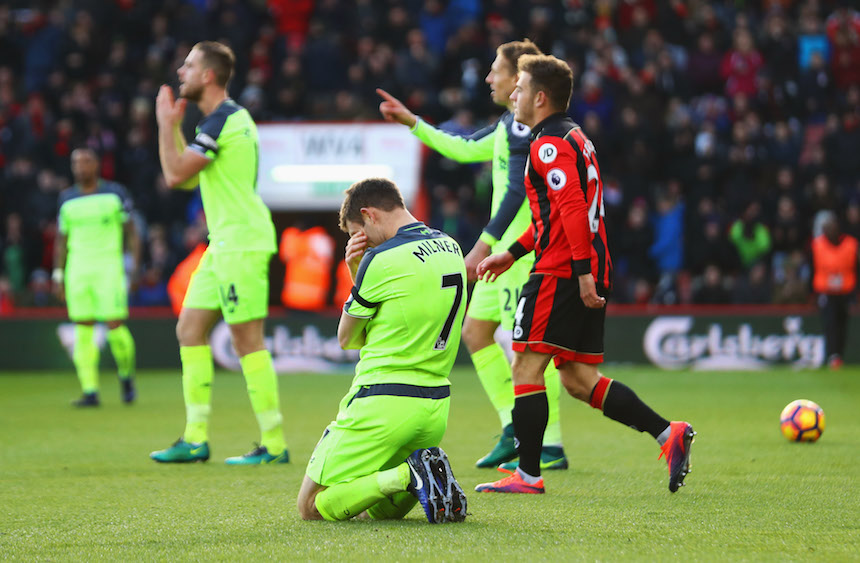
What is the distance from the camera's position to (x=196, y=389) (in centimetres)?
674

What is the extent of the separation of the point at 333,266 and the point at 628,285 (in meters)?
4.44

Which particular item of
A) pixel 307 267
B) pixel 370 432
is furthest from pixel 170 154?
pixel 307 267

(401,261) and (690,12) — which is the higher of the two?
(690,12)

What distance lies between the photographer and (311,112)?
1773 cm

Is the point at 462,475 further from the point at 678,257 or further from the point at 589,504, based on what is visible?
the point at 678,257

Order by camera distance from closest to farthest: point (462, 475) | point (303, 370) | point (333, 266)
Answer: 1. point (462, 475)
2. point (303, 370)
3. point (333, 266)

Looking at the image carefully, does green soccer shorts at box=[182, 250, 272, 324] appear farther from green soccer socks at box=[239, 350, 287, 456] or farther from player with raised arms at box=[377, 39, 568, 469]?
player with raised arms at box=[377, 39, 568, 469]

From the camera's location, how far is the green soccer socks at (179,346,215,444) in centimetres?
671

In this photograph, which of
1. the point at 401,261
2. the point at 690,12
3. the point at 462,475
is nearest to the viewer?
the point at 401,261

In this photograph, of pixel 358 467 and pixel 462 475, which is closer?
pixel 358 467

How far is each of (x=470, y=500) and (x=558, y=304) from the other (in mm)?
980

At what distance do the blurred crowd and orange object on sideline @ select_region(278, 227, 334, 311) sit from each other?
1398 mm

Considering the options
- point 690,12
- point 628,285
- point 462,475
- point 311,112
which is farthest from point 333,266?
point 462,475

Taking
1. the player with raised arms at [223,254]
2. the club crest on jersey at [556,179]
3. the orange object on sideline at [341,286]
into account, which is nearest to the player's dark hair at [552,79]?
the club crest on jersey at [556,179]
